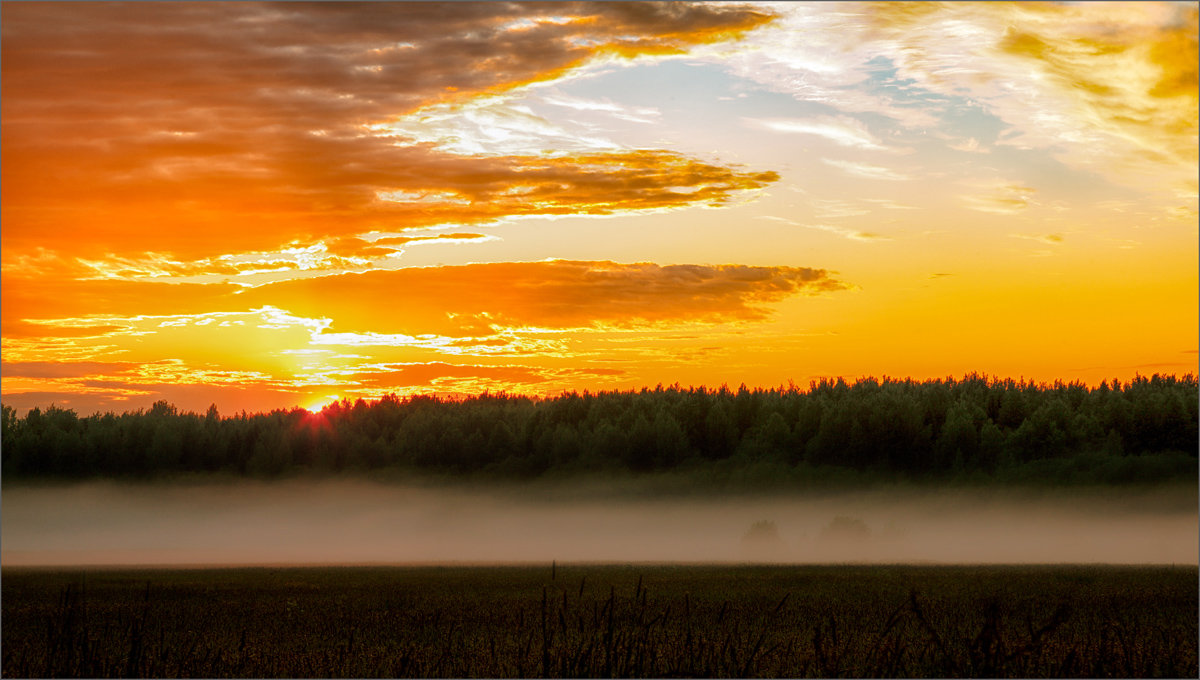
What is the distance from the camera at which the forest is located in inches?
4606

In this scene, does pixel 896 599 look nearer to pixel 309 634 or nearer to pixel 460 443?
pixel 309 634

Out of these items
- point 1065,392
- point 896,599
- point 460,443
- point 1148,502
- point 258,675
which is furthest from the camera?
point 460,443

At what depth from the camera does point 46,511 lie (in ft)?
497

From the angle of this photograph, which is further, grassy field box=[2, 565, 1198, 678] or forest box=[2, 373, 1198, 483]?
forest box=[2, 373, 1198, 483]

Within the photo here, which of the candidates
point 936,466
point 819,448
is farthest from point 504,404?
point 936,466

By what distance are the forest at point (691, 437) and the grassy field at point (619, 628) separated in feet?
277

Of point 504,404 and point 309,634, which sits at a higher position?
point 309,634

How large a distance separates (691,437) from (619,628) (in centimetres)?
11630

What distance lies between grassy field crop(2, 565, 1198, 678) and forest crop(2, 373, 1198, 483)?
84.5m

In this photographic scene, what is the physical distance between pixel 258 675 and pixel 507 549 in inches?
5257

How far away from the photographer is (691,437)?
136000 mm

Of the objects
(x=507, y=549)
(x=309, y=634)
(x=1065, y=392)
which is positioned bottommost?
(x=507, y=549)

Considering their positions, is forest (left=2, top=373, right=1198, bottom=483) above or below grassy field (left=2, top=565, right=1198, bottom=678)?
below

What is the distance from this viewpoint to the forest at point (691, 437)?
11700 centimetres
